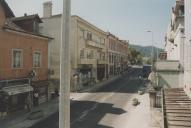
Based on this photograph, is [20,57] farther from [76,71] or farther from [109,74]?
[109,74]

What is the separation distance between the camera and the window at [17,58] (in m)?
25.0

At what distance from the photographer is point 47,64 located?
31422mm

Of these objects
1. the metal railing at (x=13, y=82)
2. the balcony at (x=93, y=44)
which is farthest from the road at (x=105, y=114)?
the balcony at (x=93, y=44)

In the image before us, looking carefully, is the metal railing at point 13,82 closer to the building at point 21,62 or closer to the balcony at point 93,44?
the building at point 21,62

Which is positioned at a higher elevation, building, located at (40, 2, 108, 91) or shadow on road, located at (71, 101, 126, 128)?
building, located at (40, 2, 108, 91)

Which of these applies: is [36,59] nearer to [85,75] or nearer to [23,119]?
[23,119]

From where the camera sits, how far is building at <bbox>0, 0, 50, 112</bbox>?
23.3 m

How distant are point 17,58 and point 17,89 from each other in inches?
121

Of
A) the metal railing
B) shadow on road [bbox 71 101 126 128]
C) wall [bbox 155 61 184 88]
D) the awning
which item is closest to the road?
shadow on road [bbox 71 101 126 128]

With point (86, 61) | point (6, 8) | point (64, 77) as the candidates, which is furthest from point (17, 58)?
point (86, 61)

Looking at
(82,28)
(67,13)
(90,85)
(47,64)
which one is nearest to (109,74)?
(90,85)

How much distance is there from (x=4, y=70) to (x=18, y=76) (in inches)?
87.4

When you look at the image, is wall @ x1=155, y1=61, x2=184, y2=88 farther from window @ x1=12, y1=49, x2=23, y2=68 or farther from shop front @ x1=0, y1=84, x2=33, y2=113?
window @ x1=12, y1=49, x2=23, y2=68

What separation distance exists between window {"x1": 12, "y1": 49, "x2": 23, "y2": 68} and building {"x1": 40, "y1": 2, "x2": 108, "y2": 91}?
42.0ft
